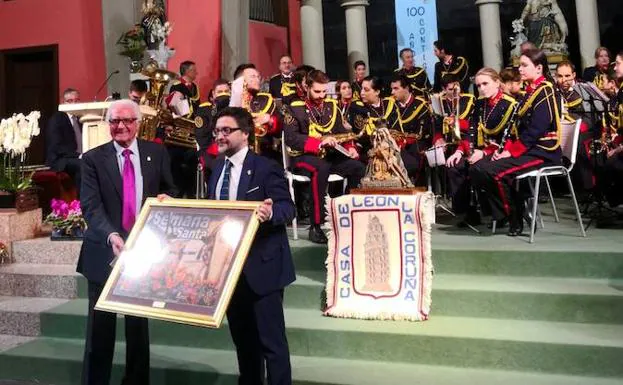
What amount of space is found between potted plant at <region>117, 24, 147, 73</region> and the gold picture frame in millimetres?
6625

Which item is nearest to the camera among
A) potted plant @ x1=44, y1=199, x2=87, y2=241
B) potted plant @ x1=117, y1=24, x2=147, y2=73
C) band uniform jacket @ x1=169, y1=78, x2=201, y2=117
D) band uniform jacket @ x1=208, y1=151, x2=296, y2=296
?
band uniform jacket @ x1=208, y1=151, x2=296, y2=296

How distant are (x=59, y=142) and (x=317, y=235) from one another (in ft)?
10.6

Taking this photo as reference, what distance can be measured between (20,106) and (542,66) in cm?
919

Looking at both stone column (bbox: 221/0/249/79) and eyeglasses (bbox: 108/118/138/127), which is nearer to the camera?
eyeglasses (bbox: 108/118/138/127)

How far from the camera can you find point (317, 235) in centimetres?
505

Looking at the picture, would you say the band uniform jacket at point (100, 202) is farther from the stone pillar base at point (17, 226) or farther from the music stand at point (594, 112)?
the music stand at point (594, 112)

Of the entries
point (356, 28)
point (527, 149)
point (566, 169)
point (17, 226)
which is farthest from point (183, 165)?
point (356, 28)

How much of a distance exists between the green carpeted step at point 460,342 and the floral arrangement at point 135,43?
19.5 feet

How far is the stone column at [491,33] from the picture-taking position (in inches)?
428

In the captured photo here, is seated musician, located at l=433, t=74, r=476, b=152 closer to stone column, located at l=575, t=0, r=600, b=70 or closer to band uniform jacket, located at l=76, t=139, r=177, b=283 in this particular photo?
band uniform jacket, located at l=76, t=139, r=177, b=283

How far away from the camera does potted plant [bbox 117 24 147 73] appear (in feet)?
29.9

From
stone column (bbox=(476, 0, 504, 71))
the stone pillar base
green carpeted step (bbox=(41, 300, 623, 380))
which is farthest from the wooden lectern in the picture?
stone column (bbox=(476, 0, 504, 71))

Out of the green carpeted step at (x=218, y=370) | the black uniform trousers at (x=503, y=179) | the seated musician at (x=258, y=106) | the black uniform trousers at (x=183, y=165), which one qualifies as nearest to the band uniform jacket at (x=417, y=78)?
the black uniform trousers at (x=183, y=165)

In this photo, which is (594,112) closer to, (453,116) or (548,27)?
(453,116)
